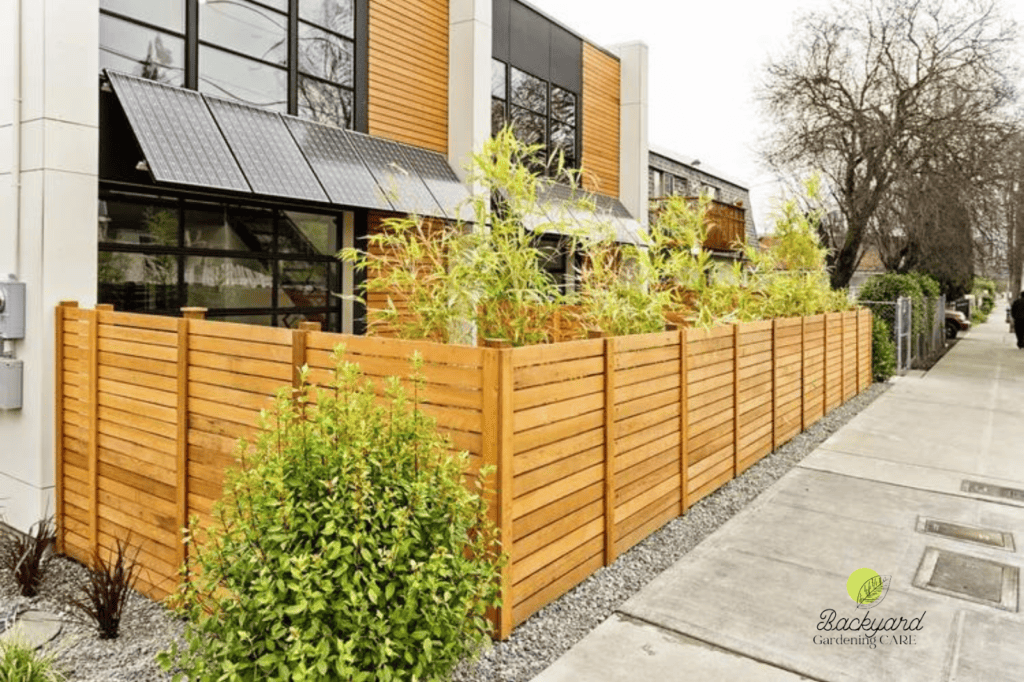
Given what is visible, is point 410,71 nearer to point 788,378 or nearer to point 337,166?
point 337,166

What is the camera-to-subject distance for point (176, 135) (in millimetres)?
5930

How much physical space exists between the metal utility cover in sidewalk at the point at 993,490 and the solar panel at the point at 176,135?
6.91 m

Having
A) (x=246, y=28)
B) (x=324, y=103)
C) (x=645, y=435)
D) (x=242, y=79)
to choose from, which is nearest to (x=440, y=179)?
(x=324, y=103)

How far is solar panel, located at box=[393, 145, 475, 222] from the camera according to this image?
8703mm

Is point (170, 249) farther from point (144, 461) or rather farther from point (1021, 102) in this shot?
point (1021, 102)

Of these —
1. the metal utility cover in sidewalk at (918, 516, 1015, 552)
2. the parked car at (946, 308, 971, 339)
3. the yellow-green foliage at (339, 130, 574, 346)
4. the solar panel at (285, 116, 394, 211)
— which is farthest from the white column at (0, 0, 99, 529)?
the parked car at (946, 308, 971, 339)

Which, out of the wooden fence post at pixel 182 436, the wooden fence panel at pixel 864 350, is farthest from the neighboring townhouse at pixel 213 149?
the wooden fence panel at pixel 864 350

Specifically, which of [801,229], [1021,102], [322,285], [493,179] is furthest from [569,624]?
[1021,102]

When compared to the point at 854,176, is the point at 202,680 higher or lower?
lower

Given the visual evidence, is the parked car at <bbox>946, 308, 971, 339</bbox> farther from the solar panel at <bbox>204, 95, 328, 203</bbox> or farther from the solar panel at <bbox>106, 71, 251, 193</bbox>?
the solar panel at <bbox>106, 71, 251, 193</bbox>

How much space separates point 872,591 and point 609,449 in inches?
67.2

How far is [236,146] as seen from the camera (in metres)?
6.43

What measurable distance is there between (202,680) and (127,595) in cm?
210

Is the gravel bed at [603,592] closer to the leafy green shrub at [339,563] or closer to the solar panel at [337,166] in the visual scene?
the leafy green shrub at [339,563]
